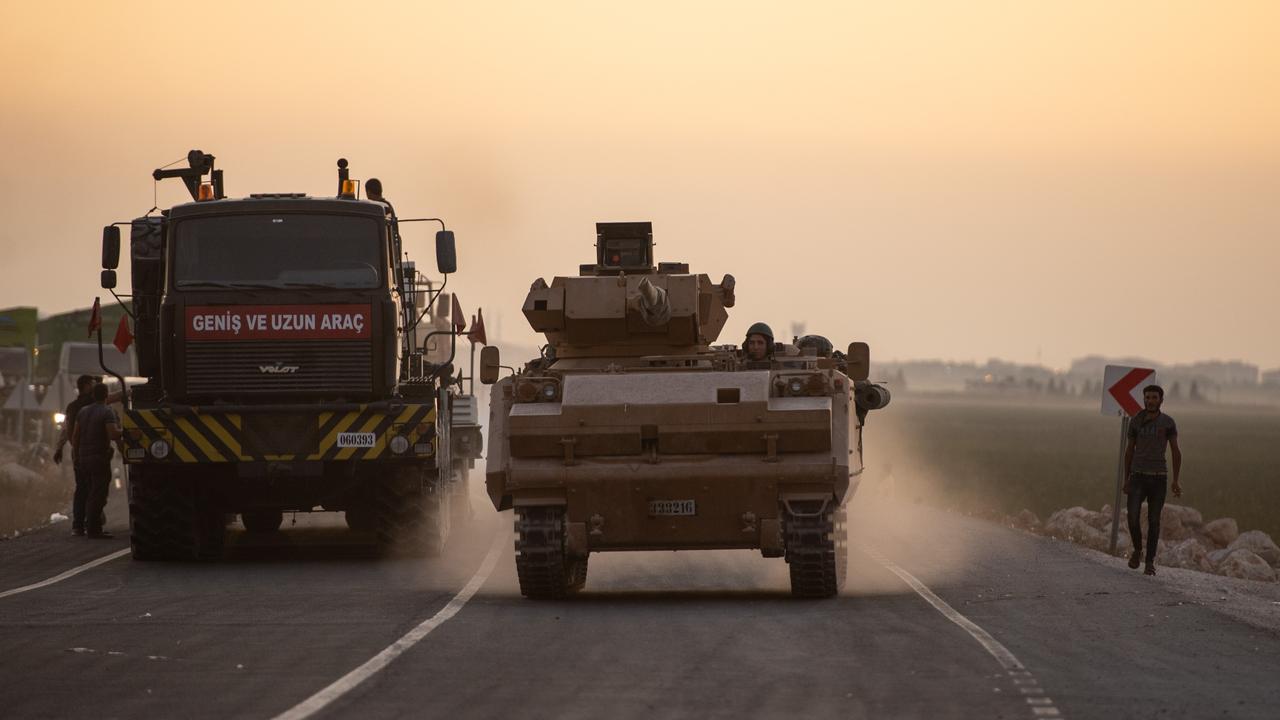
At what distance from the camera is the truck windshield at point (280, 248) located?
22.4 m

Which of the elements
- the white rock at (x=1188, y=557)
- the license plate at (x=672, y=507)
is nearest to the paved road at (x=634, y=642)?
the license plate at (x=672, y=507)

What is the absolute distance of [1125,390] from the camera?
2614 centimetres

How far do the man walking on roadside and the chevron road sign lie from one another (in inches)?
136

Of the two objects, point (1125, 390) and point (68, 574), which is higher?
point (1125, 390)

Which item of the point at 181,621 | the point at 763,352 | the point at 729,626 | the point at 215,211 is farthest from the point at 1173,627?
the point at 215,211

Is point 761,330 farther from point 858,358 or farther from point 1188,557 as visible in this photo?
point 1188,557

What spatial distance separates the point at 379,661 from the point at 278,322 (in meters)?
9.41

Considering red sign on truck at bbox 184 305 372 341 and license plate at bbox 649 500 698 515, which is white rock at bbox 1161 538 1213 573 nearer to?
license plate at bbox 649 500 698 515

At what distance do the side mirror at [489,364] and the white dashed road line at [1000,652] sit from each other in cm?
438

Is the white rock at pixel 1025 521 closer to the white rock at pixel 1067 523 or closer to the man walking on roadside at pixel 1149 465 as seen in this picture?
the white rock at pixel 1067 523

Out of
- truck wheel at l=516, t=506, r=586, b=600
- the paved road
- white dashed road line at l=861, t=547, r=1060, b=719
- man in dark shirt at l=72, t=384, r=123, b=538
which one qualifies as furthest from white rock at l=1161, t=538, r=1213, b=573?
man in dark shirt at l=72, t=384, r=123, b=538

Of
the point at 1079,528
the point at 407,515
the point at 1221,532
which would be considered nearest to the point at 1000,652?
the point at 407,515

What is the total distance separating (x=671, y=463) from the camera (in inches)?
711

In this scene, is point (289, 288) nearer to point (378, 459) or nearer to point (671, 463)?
point (378, 459)
